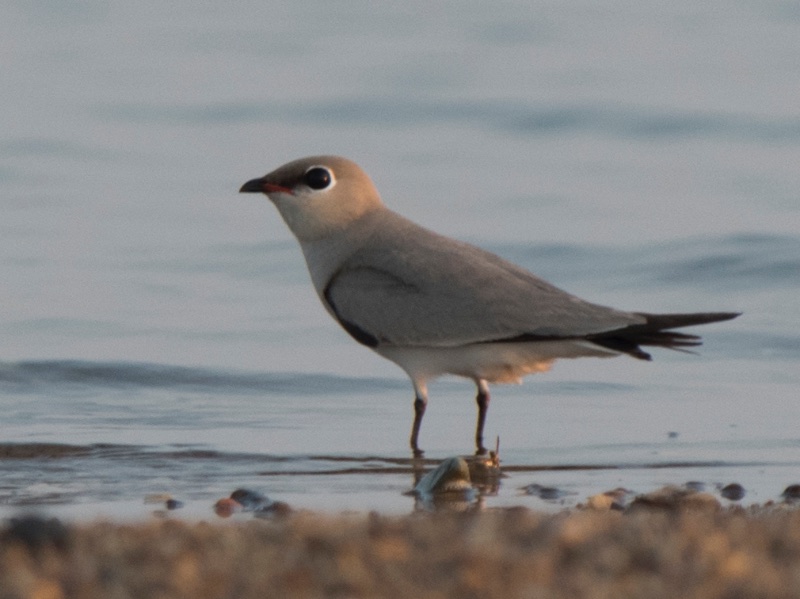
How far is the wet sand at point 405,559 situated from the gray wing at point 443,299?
3.30 metres

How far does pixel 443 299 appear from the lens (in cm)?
781

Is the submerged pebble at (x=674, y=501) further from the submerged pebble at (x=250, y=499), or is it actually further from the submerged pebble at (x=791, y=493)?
the submerged pebble at (x=250, y=499)

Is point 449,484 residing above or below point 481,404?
below

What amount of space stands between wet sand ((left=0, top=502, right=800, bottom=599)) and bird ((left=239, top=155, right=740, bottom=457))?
3244 millimetres

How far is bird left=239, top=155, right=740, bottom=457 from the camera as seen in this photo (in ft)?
24.8

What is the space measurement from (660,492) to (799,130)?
33.9 ft

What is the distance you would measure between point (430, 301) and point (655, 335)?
1.03m

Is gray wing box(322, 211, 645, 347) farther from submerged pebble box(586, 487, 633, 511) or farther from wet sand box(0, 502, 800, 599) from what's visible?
wet sand box(0, 502, 800, 599)

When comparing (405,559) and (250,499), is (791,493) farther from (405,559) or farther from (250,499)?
(405,559)

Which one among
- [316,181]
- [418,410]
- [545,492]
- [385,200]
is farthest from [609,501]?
[385,200]

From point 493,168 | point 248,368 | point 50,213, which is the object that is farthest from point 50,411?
point 493,168

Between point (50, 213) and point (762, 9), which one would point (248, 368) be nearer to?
point (50, 213)

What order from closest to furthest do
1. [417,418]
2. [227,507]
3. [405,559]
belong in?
[405,559]
[227,507]
[417,418]

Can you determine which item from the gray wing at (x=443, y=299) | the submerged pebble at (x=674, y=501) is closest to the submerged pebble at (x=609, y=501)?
the submerged pebble at (x=674, y=501)
